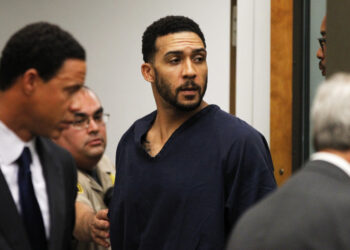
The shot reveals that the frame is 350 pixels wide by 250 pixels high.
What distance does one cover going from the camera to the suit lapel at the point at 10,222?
140cm

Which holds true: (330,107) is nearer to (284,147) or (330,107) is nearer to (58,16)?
(284,147)

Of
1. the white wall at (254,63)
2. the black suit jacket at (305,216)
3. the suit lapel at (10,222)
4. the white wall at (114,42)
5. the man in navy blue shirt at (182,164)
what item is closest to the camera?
the black suit jacket at (305,216)

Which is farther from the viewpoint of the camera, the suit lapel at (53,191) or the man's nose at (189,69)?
→ the man's nose at (189,69)

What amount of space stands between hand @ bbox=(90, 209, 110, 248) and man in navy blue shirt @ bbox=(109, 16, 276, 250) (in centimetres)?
4

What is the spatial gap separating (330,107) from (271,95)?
6.87 ft

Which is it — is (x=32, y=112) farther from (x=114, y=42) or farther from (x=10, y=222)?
(x=114, y=42)

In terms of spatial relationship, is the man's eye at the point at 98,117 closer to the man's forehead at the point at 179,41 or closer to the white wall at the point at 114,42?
the man's forehead at the point at 179,41

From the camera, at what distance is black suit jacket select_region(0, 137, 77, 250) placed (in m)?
1.40

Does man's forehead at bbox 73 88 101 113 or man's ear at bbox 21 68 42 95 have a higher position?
man's ear at bbox 21 68 42 95

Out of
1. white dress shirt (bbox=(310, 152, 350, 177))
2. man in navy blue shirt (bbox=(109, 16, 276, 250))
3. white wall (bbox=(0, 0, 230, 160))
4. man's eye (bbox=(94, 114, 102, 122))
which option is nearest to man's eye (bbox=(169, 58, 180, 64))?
man in navy blue shirt (bbox=(109, 16, 276, 250))

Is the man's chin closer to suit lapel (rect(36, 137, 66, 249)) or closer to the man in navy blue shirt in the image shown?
the man in navy blue shirt

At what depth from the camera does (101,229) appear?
2.10m

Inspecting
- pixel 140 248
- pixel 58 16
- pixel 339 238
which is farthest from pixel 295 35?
pixel 339 238

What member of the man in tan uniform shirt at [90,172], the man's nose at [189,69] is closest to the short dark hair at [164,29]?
the man's nose at [189,69]
